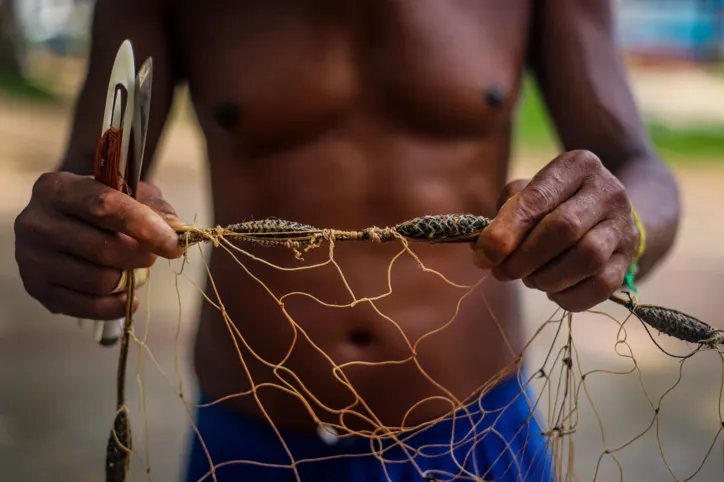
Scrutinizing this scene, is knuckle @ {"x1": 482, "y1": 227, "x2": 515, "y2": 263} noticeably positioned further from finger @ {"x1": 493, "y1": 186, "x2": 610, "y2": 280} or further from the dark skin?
the dark skin

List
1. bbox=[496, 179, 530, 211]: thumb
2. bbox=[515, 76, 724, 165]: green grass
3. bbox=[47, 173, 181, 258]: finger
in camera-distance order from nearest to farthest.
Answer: bbox=[47, 173, 181, 258]: finger, bbox=[496, 179, 530, 211]: thumb, bbox=[515, 76, 724, 165]: green grass

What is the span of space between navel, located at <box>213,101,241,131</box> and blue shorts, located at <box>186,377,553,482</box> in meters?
0.42

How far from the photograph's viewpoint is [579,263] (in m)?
0.82

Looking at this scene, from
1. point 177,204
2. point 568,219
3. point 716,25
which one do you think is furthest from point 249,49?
point 716,25

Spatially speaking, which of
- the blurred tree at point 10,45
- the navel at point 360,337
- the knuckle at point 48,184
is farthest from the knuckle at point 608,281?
the blurred tree at point 10,45

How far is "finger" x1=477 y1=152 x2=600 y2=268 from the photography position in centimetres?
79

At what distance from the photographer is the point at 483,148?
1169 millimetres

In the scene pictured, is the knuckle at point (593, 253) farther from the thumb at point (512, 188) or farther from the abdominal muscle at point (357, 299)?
the abdominal muscle at point (357, 299)

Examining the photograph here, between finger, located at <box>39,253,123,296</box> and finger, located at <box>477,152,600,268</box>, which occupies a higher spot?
finger, located at <box>477,152,600,268</box>

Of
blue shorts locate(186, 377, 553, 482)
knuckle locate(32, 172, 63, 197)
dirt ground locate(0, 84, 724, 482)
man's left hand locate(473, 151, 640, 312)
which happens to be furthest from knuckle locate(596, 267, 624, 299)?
dirt ground locate(0, 84, 724, 482)

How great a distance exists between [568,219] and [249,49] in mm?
580

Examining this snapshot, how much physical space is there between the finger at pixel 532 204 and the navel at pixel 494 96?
0.30 metres

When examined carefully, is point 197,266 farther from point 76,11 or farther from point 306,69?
point 76,11

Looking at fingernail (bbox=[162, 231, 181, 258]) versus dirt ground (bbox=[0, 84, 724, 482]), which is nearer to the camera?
fingernail (bbox=[162, 231, 181, 258])
